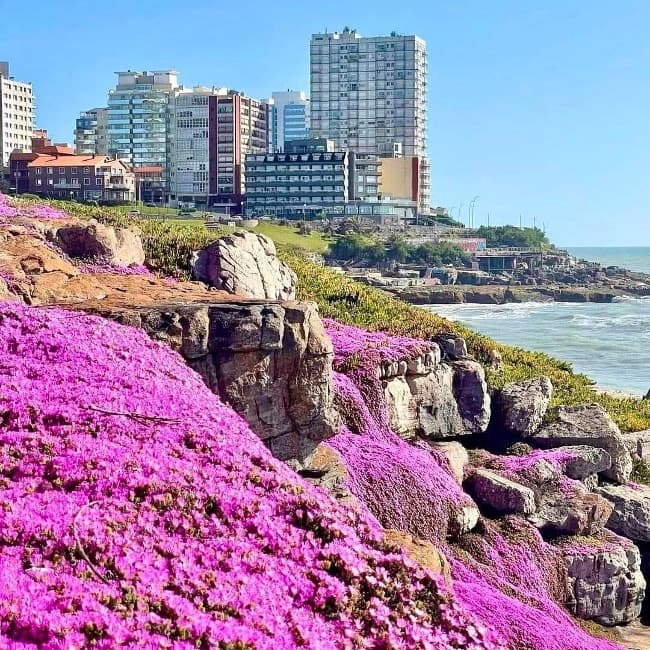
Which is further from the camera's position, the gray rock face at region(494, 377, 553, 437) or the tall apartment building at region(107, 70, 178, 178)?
the tall apartment building at region(107, 70, 178, 178)

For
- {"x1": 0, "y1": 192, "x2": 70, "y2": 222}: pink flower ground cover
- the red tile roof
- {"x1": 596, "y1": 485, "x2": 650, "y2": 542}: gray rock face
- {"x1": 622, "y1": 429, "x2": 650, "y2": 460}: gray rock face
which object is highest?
the red tile roof

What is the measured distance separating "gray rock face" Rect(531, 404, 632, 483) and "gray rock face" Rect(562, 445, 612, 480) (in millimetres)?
571

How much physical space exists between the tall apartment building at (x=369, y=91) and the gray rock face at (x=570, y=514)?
160537 millimetres

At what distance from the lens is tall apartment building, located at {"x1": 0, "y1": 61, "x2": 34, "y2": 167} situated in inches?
6250

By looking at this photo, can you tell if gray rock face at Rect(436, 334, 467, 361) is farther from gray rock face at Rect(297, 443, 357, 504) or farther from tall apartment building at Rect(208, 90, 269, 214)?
tall apartment building at Rect(208, 90, 269, 214)

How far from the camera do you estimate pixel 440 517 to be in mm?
14156

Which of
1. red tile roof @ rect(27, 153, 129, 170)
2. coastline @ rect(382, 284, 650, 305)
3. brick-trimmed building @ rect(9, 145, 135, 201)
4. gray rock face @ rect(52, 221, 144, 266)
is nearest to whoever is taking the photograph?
gray rock face @ rect(52, 221, 144, 266)

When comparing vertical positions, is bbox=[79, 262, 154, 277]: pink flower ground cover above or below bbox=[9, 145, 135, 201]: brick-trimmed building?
below

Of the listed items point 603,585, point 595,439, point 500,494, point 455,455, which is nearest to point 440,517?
point 500,494

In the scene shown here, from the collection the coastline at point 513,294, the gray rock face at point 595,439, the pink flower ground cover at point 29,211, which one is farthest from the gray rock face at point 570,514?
the coastline at point 513,294

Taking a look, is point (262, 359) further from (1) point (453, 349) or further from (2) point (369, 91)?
(2) point (369, 91)

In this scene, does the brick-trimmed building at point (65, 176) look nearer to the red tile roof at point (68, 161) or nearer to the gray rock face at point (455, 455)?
the red tile roof at point (68, 161)

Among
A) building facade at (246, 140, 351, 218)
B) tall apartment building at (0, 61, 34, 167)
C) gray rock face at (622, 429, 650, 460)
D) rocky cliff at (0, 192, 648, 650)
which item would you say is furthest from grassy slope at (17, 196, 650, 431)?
tall apartment building at (0, 61, 34, 167)

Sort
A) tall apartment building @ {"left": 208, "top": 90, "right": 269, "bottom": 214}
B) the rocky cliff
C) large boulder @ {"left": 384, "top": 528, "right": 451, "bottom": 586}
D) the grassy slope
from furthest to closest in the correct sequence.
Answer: tall apartment building @ {"left": 208, "top": 90, "right": 269, "bottom": 214} → the grassy slope → large boulder @ {"left": 384, "top": 528, "right": 451, "bottom": 586} → the rocky cliff
